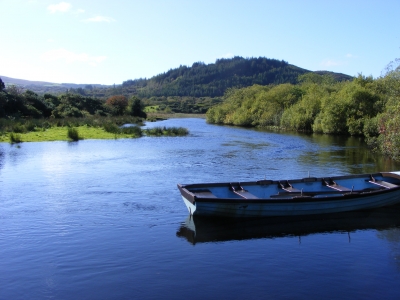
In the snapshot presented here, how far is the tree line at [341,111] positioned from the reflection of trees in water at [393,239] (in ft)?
52.5

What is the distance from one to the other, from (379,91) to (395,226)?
46.2 metres

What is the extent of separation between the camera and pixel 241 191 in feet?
60.5

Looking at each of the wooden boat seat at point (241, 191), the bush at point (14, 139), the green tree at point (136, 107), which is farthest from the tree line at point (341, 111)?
the bush at point (14, 139)

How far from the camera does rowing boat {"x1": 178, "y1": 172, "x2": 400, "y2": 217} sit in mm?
16312

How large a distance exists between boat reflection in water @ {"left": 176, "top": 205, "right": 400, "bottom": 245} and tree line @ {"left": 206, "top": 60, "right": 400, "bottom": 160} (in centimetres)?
1503

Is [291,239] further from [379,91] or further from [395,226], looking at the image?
[379,91]

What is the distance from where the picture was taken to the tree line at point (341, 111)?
36.8 metres

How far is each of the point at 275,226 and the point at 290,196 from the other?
216cm

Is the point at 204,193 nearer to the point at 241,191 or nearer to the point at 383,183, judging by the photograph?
the point at 241,191

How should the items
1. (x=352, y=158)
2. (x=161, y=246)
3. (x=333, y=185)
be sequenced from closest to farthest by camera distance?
(x=161, y=246) < (x=333, y=185) < (x=352, y=158)

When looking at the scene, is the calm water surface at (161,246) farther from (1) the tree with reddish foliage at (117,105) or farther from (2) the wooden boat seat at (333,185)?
(1) the tree with reddish foliage at (117,105)

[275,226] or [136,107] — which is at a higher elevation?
[136,107]

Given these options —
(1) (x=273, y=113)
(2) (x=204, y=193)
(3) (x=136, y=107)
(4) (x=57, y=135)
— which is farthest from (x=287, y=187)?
(3) (x=136, y=107)

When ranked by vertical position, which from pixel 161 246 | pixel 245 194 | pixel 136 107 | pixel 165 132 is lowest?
pixel 161 246
